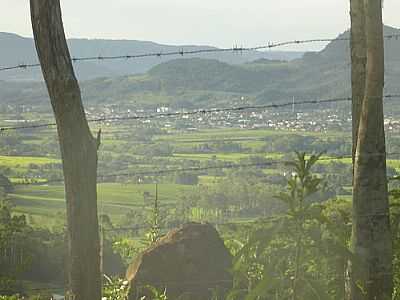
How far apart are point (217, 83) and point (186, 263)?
12116 centimetres

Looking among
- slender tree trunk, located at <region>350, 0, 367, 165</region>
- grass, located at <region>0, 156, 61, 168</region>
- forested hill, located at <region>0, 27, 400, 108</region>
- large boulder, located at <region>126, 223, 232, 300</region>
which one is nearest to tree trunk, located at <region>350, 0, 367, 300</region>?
slender tree trunk, located at <region>350, 0, 367, 165</region>

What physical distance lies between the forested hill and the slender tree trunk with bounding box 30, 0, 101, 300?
81.2 metres

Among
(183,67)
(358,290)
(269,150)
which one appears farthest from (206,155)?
(183,67)

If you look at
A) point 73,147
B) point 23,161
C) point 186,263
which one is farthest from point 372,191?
point 23,161

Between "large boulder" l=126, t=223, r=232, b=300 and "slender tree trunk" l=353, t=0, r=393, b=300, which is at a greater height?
"slender tree trunk" l=353, t=0, r=393, b=300

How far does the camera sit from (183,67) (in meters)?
132

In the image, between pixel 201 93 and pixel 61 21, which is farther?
pixel 201 93

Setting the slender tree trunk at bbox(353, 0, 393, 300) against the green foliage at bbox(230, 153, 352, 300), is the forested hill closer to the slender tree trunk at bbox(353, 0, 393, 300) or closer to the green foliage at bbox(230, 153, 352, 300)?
the slender tree trunk at bbox(353, 0, 393, 300)

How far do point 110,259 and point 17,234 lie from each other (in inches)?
74.1

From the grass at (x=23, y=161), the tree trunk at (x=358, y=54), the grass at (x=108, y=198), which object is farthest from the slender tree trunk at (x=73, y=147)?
the grass at (x=23, y=161)

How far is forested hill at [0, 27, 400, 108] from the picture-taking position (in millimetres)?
97750

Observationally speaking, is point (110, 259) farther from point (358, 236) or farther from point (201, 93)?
point (201, 93)

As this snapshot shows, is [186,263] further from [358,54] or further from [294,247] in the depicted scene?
[294,247]

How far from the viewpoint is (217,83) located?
128m
